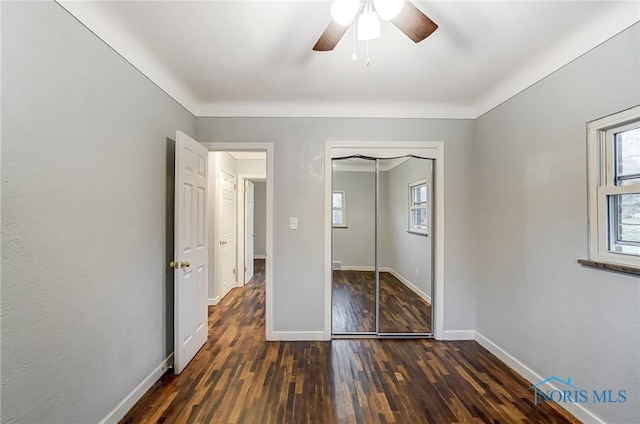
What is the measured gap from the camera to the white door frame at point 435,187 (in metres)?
2.93

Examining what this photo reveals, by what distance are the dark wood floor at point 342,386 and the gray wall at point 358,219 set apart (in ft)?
2.94

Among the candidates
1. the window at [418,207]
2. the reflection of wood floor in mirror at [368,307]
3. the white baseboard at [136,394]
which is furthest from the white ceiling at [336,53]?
the white baseboard at [136,394]

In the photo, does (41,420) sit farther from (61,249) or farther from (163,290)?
(163,290)

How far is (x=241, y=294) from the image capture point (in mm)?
4488

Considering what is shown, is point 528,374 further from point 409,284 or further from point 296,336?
point 296,336

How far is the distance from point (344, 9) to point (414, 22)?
0.38 meters

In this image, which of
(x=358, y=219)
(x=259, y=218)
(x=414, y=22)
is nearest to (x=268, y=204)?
(x=358, y=219)

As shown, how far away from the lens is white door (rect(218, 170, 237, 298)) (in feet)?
13.8

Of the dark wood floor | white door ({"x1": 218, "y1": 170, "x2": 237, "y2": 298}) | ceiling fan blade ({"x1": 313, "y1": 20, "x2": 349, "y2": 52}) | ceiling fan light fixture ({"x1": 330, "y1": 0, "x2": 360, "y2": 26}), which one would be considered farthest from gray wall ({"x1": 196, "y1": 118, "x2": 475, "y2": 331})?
ceiling fan light fixture ({"x1": 330, "y1": 0, "x2": 360, "y2": 26})

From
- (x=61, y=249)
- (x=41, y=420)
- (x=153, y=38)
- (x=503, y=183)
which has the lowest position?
(x=41, y=420)

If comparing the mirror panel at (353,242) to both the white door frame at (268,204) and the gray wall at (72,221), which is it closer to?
the white door frame at (268,204)

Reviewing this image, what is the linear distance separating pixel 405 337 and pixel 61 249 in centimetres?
299

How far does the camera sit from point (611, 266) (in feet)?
5.18

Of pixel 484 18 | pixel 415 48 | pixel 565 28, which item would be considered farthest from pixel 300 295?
pixel 565 28
